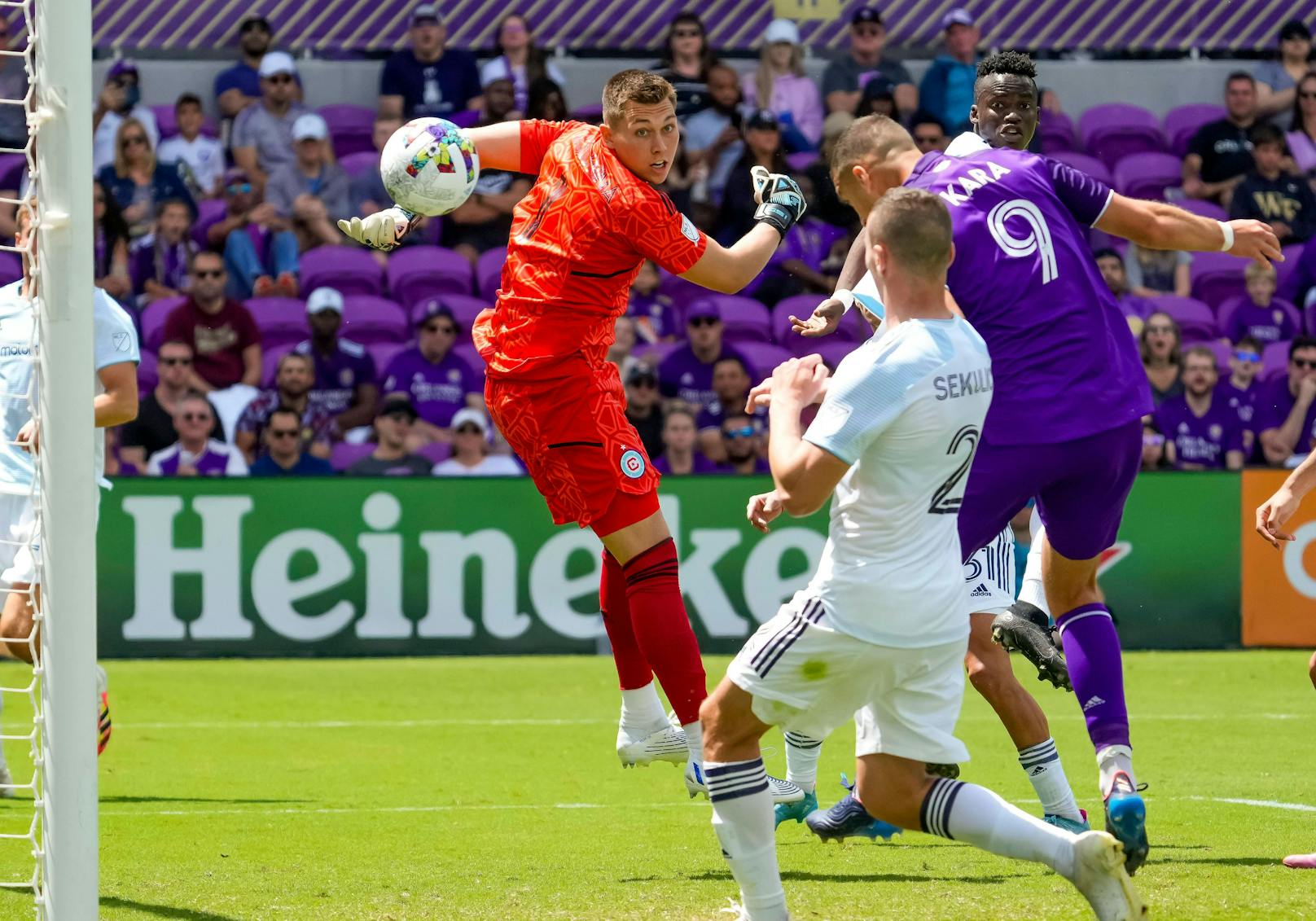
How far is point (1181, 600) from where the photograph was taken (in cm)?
1298

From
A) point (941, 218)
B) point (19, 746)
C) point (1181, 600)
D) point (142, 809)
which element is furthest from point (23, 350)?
point (1181, 600)

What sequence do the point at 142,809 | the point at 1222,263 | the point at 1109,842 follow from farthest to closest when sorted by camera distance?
the point at 1222,263 < the point at 142,809 < the point at 1109,842

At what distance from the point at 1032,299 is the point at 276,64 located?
11.4 metres

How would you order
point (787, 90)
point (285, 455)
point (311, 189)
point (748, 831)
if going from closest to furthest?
1. point (748, 831)
2. point (285, 455)
3. point (311, 189)
4. point (787, 90)

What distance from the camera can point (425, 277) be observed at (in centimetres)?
1502

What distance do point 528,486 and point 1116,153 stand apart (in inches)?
288

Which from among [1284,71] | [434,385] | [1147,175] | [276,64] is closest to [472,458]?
[434,385]

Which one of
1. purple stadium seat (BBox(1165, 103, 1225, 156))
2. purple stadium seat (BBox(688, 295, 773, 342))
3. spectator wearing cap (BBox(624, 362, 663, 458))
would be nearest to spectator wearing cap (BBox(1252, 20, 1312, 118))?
purple stadium seat (BBox(1165, 103, 1225, 156))

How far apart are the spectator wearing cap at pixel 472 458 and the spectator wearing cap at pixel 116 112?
167 inches

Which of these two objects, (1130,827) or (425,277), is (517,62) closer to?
(425,277)

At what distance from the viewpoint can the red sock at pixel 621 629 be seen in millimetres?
6312

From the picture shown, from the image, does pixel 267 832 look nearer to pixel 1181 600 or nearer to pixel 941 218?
pixel 941 218

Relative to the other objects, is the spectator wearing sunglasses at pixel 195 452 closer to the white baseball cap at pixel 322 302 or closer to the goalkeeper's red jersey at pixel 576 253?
the white baseball cap at pixel 322 302

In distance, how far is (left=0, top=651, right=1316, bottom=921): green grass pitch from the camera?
205 inches
